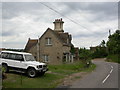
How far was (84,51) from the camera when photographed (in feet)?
138

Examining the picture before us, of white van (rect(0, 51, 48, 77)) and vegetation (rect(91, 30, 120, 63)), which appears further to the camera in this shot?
vegetation (rect(91, 30, 120, 63))

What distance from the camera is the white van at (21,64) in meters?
18.7

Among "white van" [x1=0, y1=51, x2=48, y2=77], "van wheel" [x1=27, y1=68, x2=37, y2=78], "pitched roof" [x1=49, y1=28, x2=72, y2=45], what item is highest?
"pitched roof" [x1=49, y1=28, x2=72, y2=45]

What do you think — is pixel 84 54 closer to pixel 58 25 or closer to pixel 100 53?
pixel 58 25

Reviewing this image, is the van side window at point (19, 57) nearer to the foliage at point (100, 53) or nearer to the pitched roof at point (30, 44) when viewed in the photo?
the pitched roof at point (30, 44)

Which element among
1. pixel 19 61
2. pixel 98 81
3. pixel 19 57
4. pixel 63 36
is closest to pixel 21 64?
pixel 19 61

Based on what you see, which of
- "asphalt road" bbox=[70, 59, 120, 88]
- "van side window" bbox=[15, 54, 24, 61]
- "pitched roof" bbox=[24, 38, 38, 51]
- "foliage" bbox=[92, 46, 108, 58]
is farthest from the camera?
"foliage" bbox=[92, 46, 108, 58]

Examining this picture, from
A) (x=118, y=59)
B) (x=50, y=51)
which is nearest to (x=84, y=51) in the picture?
(x=50, y=51)

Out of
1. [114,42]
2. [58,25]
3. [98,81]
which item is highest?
[58,25]

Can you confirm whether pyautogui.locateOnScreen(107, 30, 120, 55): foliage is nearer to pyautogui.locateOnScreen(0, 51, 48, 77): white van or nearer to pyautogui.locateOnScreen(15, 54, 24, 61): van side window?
pyautogui.locateOnScreen(0, 51, 48, 77): white van

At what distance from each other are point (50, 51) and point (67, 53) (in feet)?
12.1

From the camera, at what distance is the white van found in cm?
1870

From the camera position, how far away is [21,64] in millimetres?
18938

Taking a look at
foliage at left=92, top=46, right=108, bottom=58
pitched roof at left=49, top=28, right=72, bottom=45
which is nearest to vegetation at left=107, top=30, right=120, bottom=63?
foliage at left=92, top=46, right=108, bottom=58
